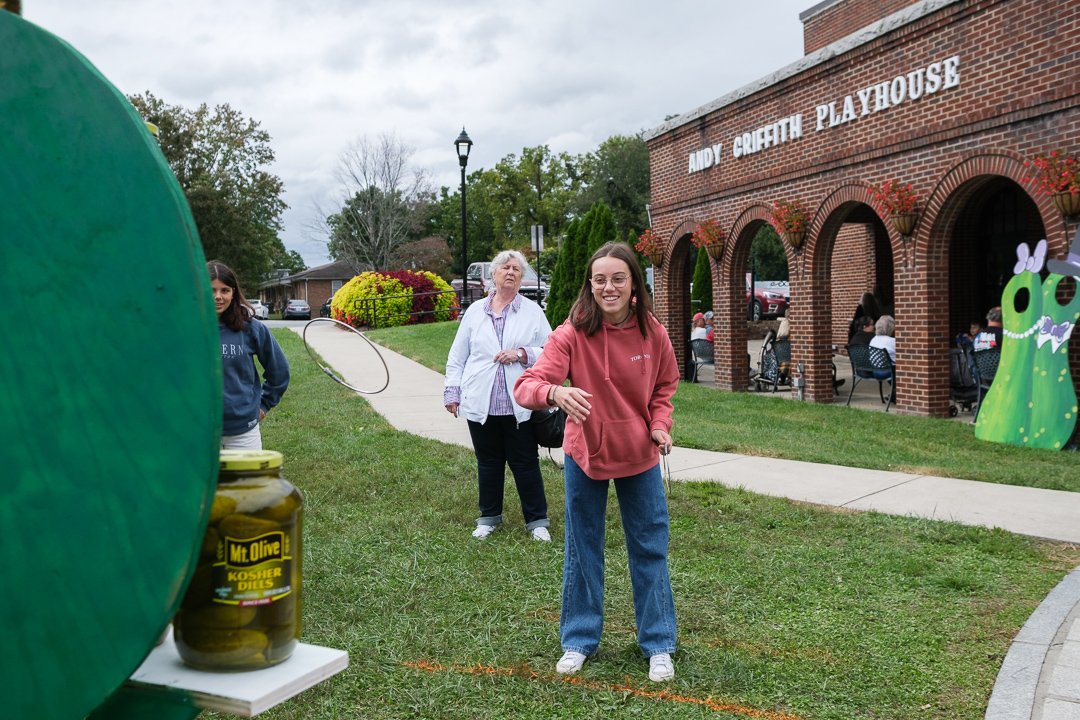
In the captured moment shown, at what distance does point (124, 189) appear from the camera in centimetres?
131

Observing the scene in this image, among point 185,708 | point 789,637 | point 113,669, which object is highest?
point 113,669

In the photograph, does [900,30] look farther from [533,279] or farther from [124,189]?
[533,279]

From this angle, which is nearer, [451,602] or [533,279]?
[451,602]

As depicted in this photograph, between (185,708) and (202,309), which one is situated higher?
(202,309)

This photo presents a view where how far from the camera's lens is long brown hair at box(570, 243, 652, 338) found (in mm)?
3803

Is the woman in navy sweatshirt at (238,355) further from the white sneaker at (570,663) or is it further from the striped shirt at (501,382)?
the white sneaker at (570,663)

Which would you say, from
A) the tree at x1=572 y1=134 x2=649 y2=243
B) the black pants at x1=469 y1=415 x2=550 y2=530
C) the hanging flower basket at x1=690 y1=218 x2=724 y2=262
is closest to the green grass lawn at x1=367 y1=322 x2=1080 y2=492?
the hanging flower basket at x1=690 y1=218 x2=724 y2=262

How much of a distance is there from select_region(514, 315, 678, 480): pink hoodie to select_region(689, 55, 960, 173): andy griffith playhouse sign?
9063 millimetres

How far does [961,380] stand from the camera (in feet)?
39.7

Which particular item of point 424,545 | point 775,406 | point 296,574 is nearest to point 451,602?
point 424,545

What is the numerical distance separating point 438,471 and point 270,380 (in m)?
3.36

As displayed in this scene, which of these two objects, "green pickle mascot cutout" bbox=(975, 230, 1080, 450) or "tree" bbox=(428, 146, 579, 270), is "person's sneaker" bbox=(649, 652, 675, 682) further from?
"tree" bbox=(428, 146, 579, 270)

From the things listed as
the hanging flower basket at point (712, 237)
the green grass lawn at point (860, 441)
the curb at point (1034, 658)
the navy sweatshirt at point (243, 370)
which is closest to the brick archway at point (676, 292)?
the hanging flower basket at point (712, 237)

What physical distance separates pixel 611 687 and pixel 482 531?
2.48 m
